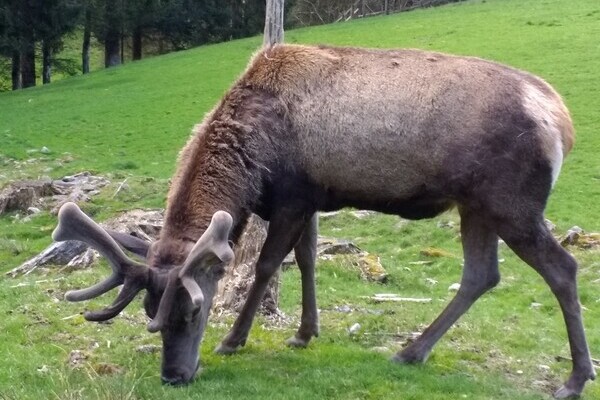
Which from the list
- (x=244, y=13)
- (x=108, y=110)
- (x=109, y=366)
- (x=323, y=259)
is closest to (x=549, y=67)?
(x=108, y=110)

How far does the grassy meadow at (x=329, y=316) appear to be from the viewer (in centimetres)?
688

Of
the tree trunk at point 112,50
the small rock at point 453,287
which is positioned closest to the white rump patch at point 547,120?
the small rock at point 453,287

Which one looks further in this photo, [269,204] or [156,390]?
[269,204]

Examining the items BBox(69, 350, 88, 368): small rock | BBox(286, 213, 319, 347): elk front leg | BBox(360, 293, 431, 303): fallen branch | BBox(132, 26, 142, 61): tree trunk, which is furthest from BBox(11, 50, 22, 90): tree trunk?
BBox(69, 350, 88, 368): small rock

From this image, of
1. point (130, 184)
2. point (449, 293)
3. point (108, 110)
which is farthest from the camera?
point (108, 110)

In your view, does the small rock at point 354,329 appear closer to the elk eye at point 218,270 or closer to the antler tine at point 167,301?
the elk eye at point 218,270

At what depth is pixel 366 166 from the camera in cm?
742

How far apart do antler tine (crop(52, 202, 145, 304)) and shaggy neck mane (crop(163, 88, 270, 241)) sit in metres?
0.46

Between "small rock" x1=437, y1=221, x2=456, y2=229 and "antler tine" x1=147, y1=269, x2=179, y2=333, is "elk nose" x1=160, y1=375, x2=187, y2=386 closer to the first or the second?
"antler tine" x1=147, y1=269, x2=179, y2=333

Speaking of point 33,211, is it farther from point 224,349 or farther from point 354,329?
point 224,349

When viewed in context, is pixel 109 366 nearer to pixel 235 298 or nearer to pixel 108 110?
pixel 235 298

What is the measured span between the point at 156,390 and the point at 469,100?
3126mm

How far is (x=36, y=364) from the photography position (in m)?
7.29

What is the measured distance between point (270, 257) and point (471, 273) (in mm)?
1655
